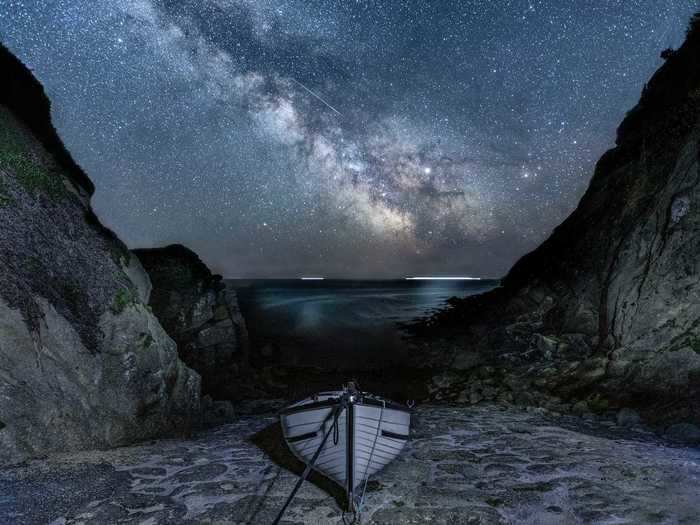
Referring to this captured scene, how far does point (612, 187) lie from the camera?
21078 mm

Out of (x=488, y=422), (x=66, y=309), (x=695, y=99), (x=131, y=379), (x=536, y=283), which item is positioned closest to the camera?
(x=66, y=309)

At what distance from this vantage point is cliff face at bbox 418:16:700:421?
12.0 m

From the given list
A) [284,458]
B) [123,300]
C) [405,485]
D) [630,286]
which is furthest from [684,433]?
[123,300]

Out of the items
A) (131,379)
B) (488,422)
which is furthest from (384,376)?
(131,379)

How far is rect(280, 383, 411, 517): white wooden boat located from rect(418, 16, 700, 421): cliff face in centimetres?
928

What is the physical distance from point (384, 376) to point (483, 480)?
14.6 m

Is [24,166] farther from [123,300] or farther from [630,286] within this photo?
[630,286]

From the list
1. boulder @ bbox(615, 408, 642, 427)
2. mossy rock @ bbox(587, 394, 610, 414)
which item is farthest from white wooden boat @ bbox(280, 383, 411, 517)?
mossy rock @ bbox(587, 394, 610, 414)

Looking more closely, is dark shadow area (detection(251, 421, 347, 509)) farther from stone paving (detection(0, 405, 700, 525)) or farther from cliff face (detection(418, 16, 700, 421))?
cliff face (detection(418, 16, 700, 421))

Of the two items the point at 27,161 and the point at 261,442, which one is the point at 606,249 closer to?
the point at 261,442

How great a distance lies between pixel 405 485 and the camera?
7371mm

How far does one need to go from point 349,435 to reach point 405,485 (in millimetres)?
1955

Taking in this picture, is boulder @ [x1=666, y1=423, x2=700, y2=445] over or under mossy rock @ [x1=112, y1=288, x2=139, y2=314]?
under

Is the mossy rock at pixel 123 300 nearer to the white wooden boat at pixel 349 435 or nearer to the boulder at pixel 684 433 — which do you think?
the white wooden boat at pixel 349 435
